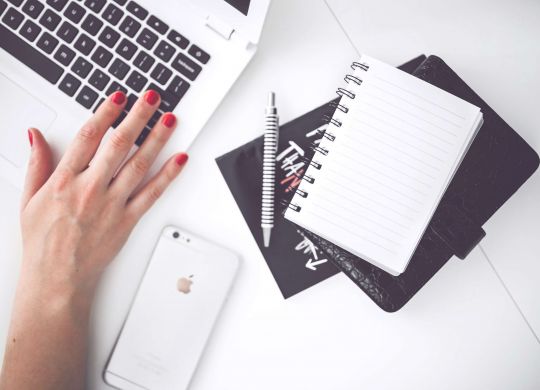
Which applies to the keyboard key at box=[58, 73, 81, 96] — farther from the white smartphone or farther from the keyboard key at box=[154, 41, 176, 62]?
the white smartphone

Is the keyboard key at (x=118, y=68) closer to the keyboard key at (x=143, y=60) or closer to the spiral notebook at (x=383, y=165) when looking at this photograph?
the keyboard key at (x=143, y=60)

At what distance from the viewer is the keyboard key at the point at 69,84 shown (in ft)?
1.83

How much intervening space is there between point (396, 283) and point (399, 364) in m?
0.13

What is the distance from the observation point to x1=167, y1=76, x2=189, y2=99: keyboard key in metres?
0.56

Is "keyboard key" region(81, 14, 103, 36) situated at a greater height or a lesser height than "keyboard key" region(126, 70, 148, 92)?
greater

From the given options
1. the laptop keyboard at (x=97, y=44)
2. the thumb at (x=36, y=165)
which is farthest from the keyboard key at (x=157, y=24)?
the thumb at (x=36, y=165)

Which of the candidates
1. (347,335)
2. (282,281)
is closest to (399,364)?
(347,335)

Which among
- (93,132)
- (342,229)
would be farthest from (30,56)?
(342,229)

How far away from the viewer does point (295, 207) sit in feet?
1.69

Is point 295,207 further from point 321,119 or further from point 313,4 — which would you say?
point 313,4

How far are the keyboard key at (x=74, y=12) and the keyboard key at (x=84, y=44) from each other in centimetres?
2

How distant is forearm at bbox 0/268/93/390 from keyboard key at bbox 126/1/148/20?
387mm

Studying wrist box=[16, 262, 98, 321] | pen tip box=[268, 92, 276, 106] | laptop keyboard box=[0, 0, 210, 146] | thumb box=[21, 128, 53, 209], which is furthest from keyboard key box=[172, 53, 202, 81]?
wrist box=[16, 262, 98, 321]

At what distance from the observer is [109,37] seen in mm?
559
